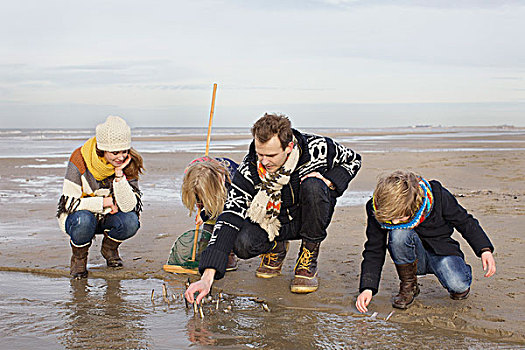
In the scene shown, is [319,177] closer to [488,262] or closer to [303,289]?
[303,289]

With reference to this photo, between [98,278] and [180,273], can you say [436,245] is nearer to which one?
[180,273]

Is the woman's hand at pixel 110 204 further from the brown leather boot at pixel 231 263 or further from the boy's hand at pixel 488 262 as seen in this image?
the boy's hand at pixel 488 262

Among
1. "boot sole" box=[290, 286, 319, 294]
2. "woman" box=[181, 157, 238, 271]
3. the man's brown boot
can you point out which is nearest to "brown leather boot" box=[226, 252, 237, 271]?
"woman" box=[181, 157, 238, 271]

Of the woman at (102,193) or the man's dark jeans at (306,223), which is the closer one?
the man's dark jeans at (306,223)

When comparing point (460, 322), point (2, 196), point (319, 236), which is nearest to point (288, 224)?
point (319, 236)

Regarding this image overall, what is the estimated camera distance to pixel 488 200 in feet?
25.3

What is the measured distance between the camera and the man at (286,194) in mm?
3957

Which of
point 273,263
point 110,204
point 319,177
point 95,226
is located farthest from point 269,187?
point 95,226

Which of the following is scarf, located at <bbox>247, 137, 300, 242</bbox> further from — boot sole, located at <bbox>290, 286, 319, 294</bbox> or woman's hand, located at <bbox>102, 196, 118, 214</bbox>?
woman's hand, located at <bbox>102, 196, 118, 214</bbox>

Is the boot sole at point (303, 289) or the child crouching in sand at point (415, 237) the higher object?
the child crouching in sand at point (415, 237)

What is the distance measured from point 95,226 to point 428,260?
262 cm

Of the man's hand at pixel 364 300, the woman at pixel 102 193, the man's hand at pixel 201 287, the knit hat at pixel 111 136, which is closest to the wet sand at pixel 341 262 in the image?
the man's hand at pixel 364 300

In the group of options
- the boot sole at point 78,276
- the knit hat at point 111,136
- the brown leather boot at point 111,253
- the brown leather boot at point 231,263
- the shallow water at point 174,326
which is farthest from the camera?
Answer: the brown leather boot at point 111,253

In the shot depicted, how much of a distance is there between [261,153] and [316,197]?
57cm
